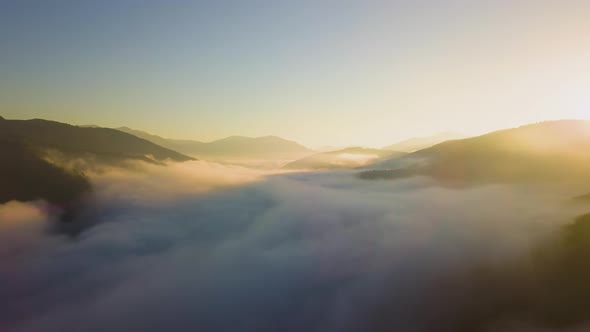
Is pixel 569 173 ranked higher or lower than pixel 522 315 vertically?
higher

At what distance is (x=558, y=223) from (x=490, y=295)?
95.6ft

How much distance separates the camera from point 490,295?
7369 centimetres

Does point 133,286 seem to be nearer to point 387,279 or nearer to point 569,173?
point 387,279

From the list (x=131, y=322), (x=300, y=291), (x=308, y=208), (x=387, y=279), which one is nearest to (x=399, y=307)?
(x=387, y=279)

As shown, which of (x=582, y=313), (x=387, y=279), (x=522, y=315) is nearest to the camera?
(x=582, y=313)

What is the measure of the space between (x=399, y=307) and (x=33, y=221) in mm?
140426

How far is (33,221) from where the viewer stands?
136 metres

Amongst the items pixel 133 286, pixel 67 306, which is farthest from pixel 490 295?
pixel 67 306

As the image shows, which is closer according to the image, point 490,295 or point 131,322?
point 490,295

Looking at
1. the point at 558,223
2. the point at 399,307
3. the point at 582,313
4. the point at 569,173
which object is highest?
the point at 569,173

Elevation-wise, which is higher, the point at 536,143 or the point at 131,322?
the point at 536,143

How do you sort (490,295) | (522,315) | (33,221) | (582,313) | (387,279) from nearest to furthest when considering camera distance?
(582,313), (522,315), (490,295), (387,279), (33,221)

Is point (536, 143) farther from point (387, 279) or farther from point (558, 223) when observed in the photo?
point (387, 279)

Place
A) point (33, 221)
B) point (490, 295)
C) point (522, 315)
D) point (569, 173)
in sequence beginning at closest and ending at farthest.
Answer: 1. point (522, 315)
2. point (490, 295)
3. point (33, 221)
4. point (569, 173)
